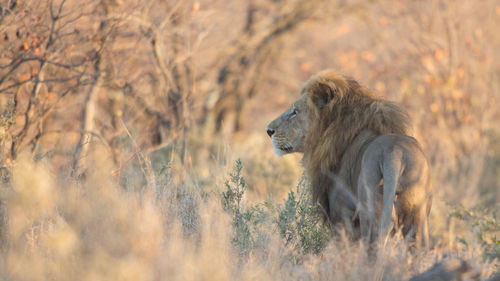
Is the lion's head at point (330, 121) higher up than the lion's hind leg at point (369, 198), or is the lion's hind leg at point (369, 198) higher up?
the lion's head at point (330, 121)

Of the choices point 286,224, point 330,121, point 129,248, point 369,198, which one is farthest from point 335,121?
point 129,248

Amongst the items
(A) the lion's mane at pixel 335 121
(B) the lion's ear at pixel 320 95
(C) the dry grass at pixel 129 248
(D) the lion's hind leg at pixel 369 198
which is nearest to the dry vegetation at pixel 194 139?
(C) the dry grass at pixel 129 248

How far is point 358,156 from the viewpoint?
388cm

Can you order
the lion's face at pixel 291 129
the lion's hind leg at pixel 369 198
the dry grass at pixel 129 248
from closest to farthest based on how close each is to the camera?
the dry grass at pixel 129 248 → the lion's hind leg at pixel 369 198 → the lion's face at pixel 291 129

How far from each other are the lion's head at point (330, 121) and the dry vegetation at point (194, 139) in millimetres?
284

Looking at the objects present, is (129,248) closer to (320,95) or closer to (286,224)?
(286,224)

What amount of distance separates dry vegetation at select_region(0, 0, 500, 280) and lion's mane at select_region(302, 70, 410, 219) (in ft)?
0.85

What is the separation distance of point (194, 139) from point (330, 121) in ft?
17.5

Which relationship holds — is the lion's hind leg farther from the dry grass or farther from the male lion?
the dry grass

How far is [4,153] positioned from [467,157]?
28.9 ft

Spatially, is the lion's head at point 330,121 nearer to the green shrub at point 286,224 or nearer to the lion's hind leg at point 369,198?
the green shrub at point 286,224

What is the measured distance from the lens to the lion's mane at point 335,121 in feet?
13.3

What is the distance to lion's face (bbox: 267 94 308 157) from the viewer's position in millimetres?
4516

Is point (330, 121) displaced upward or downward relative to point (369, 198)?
upward
